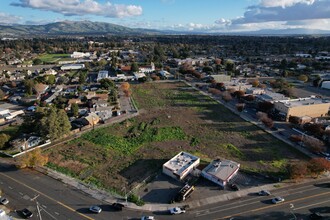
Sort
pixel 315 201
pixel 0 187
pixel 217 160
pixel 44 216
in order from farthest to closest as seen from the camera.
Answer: pixel 217 160 < pixel 0 187 < pixel 315 201 < pixel 44 216

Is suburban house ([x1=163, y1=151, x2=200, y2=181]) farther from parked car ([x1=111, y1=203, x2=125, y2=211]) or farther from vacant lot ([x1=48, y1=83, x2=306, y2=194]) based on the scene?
parked car ([x1=111, y1=203, x2=125, y2=211])

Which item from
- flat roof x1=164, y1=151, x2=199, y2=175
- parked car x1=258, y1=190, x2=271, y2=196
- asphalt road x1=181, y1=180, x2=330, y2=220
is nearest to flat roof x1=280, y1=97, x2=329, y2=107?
asphalt road x1=181, y1=180, x2=330, y2=220

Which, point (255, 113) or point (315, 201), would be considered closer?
point (315, 201)

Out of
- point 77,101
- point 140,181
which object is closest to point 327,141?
point 140,181

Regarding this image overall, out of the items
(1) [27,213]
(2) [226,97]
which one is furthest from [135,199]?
(2) [226,97]

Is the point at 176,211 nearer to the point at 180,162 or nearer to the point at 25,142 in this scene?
the point at 180,162

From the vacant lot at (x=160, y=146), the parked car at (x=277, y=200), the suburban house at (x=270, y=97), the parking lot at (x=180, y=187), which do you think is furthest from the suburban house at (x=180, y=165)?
the suburban house at (x=270, y=97)

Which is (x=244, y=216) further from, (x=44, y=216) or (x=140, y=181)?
(x=44, y=216)
